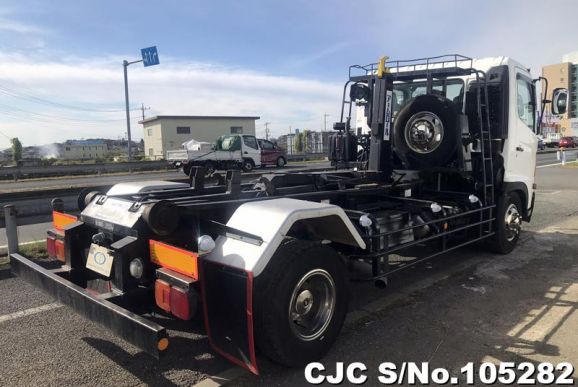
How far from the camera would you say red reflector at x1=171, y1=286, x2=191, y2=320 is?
2.75 meters

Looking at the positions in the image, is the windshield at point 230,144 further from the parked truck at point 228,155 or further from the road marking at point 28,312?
the road marking at point 28,312

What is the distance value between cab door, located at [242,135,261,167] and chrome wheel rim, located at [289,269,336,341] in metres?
21.7

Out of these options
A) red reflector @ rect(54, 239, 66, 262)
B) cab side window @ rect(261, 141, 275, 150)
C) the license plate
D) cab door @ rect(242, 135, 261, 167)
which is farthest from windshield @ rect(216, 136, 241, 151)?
the license plate

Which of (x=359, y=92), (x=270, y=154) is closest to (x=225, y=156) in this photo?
(x=270, y=154)

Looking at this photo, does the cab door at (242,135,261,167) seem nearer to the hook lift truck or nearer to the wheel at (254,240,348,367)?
Result: the hook lift truck

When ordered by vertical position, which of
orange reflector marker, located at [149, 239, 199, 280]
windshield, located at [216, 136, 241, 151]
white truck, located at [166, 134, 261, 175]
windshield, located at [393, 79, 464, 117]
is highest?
windshield, located at [393, 79, 464, 117]

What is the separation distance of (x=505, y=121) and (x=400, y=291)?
2.82 meters

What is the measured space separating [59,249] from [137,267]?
1225 millimetres

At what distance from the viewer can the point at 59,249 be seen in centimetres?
386

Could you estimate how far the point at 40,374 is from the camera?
3051mm

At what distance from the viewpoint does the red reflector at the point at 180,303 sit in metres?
2.75

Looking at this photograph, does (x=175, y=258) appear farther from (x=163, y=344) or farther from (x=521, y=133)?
(x=521, y=133)

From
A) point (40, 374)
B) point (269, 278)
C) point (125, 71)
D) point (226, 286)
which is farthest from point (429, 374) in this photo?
point (125, 71)

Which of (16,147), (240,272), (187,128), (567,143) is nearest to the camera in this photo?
(240,272)
